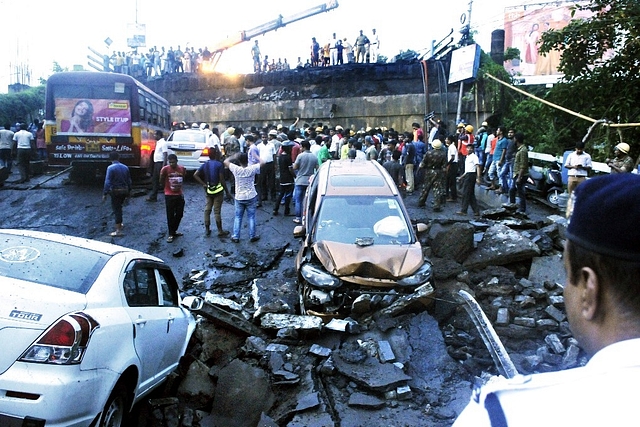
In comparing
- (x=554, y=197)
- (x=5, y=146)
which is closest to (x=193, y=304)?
(x=554, y=197)

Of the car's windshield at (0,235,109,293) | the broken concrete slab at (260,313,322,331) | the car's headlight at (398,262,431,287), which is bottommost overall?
the broken concrete slab at (260,313,322,331)

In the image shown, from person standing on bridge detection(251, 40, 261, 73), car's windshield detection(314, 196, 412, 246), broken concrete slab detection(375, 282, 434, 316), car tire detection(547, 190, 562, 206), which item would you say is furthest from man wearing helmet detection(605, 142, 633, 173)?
person standing on bridge detection(251, 40, 261, 73)

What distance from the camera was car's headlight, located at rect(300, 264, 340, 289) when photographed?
6473mm

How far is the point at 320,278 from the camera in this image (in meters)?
6.54

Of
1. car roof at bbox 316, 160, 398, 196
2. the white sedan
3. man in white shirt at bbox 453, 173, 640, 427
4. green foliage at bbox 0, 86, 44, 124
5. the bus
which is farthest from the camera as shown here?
green foliage at bbox 0, 86, 44, 124

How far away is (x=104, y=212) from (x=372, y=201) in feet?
27.2

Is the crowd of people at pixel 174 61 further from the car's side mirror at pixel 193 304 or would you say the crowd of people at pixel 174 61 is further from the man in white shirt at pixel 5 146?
the car's side mirror at pixel 193 304

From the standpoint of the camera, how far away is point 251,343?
5.71 metres

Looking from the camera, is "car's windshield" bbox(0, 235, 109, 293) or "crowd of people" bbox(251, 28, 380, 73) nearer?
"car's windshield" bbox(0, 235, 109, 293)

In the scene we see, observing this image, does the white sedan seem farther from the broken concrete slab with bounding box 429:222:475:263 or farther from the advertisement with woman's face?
the advertisement with woman's face

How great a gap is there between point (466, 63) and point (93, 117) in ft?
42.5

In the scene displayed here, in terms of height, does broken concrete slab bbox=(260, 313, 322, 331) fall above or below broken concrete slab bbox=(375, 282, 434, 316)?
below

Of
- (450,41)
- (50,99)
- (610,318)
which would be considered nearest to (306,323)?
(610,318)

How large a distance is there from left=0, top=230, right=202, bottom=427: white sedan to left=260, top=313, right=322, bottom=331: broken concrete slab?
1352 millimetres
